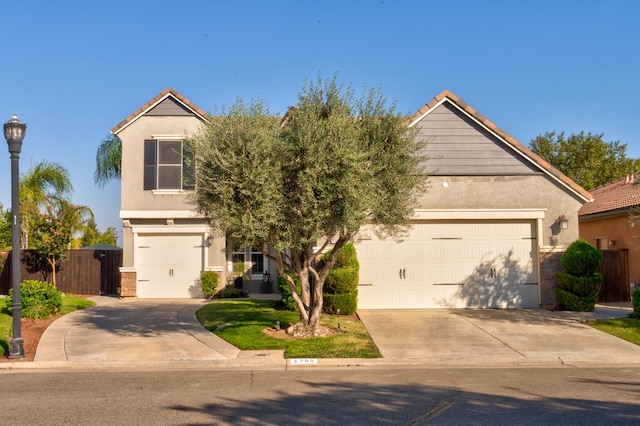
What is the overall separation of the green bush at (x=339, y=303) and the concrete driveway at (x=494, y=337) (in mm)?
477

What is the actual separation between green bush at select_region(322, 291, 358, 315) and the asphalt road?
189 inches

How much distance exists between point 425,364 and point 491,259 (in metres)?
6.74

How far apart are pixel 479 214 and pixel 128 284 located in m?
11.2

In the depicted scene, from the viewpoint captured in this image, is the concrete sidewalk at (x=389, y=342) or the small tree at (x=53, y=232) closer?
the concrete sidewalk at (x=389, y=342)

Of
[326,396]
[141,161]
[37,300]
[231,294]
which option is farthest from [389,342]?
[141,161]

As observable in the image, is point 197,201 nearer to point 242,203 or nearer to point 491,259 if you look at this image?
point 242,203

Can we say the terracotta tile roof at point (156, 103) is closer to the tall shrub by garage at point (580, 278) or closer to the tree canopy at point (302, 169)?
the tree canopy at point (302, 169)

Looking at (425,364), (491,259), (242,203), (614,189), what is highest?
(614,189)

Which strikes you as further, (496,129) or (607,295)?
(607,295)

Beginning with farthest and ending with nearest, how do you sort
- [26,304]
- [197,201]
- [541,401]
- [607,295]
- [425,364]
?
[607,295] → [26,304] → [197,201] → [425,364] → [541,401]

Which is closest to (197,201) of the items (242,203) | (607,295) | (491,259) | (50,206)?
(242,203)

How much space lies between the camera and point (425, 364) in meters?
10.6

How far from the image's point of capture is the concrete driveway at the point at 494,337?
10.9 meters

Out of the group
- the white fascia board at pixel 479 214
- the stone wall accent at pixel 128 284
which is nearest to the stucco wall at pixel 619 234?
the white fascia board at pixel 479 214
